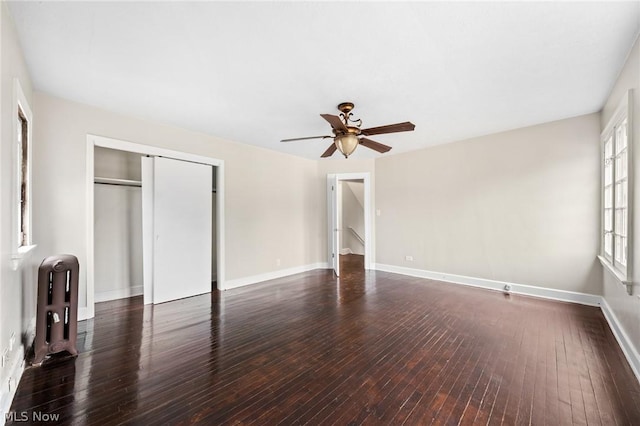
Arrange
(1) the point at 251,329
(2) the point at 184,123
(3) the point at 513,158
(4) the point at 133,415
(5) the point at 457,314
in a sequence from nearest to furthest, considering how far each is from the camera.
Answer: (4) the point at 133,415, (1) the point at 251,329, (5) the point at 457,314, (2) the point at 184,123, (3) the point at 513,158

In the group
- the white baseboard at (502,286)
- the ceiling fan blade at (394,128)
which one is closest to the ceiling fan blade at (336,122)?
the ceiling fan blade at (394,128)

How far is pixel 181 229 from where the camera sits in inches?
168

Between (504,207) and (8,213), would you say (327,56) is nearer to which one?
A: (8,213)

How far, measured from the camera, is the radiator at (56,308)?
2.37 meters

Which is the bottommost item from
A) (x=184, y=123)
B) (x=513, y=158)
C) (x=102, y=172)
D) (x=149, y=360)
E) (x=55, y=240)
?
(x=149, y=360)

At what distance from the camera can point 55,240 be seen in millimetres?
3121

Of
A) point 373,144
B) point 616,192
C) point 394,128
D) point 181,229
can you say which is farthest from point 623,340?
point 181,229

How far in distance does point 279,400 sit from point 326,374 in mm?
452

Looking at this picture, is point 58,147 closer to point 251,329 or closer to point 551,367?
point 251,329

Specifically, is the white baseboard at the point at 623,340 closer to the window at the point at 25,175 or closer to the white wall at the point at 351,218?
the window at the point at 25,175

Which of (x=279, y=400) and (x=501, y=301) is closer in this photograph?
(x=279, y=400)

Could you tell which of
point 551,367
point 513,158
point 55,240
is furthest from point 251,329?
point 513,158

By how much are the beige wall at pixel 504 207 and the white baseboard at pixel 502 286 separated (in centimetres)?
8

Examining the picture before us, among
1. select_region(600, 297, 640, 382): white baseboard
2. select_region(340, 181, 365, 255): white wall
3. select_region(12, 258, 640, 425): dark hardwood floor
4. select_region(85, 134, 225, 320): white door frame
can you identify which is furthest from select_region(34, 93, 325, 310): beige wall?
select_region(600, 297, 640, 382): white baseboard
